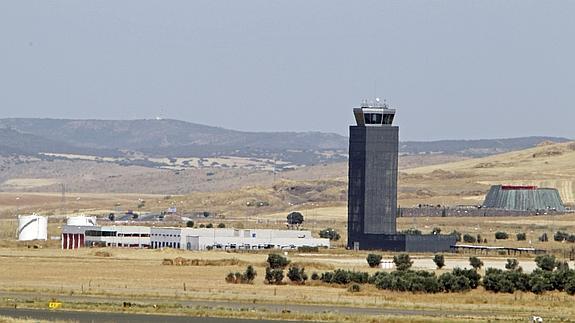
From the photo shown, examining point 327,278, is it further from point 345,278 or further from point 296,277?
point 296,277

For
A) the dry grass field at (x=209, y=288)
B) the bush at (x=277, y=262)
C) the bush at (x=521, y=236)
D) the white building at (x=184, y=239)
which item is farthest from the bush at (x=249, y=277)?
the bush at (x=521, y=236)

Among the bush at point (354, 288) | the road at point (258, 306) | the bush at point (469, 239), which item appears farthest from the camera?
the bush at point (469, 239)

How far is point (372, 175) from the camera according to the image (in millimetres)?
126750

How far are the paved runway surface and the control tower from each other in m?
69.7

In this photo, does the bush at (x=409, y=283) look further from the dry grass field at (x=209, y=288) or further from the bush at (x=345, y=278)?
the bush at (x=345, y=278)

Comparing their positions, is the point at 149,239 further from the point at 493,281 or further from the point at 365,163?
the point at 493,281

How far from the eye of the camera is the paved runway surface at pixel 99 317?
5444 centimetres

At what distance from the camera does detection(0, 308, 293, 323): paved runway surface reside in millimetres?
54438

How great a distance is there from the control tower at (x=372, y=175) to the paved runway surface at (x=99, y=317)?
6967cm

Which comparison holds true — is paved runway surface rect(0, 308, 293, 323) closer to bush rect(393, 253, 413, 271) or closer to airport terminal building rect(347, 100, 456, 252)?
bush rect(393, 253, 413, 271)

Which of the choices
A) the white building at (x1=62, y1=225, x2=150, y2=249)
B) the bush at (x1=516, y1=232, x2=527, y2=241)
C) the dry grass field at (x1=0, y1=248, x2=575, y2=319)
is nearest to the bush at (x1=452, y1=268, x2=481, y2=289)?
the dry grass field at (x1=0, y1=248, x2=575, y2=319)

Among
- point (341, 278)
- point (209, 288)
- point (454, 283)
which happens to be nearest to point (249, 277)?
point (341, 278)

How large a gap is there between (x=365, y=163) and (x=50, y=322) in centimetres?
7647

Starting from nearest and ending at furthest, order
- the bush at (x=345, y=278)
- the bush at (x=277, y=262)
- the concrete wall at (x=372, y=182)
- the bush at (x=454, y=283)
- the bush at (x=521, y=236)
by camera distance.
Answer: the bush at (x=454, y=283) → the bush at (x=345, y=278) → the bush at (x=277, y=262) → the concrete wall at (x=372, y=182) → the bush at (x=521, y=236)
